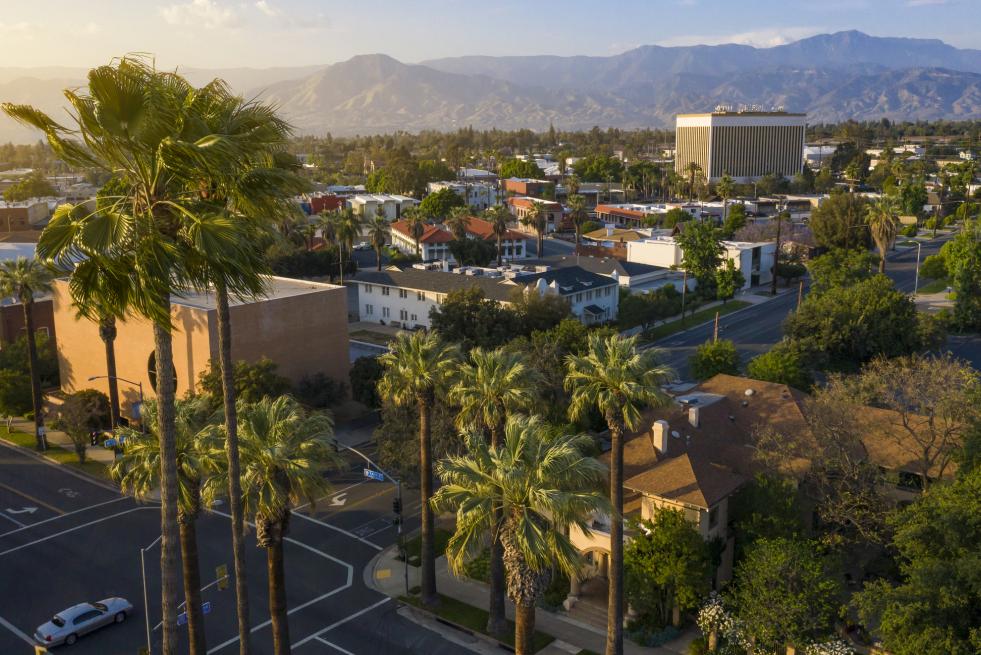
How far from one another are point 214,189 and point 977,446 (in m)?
31.7

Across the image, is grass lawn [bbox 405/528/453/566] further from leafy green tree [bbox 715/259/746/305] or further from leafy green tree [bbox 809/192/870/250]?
leafy green tree [bbox 809/192/870/250]

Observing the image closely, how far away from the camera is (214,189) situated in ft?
53.3

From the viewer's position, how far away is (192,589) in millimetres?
24344

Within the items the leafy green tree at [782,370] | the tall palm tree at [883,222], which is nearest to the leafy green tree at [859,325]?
the leafy green tree at [782,370]

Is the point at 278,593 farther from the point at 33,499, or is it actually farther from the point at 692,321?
the point at 692,321

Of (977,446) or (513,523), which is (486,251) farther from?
(513,523)

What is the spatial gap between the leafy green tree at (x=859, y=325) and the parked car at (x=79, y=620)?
46.3 meters

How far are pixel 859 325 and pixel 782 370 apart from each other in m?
12.6

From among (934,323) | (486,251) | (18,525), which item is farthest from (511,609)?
(486,251)

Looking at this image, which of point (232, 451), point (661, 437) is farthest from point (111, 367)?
point (232, 451)

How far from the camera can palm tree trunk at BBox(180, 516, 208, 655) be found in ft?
77.7

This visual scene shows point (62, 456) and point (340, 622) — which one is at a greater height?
point (340, 622)

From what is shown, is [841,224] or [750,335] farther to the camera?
[841,224]

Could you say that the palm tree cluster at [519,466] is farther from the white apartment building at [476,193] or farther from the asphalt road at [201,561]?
the white apartment building at [476,193]
